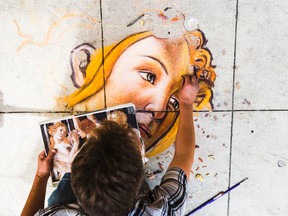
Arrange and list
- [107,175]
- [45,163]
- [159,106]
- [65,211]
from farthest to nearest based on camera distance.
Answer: [159,106], [45,163], [65,211], [107,175]

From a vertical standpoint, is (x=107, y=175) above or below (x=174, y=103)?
below

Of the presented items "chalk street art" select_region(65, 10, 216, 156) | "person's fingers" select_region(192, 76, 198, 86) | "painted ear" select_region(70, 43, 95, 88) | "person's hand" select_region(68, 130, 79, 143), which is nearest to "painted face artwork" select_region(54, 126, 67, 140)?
"person's hand" select_region(68, 130, 79, 143)

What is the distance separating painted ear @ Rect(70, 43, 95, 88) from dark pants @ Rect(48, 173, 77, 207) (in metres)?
0.50

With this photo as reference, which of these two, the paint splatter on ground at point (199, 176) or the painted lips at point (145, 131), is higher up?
the painted lips at point (145, 131)

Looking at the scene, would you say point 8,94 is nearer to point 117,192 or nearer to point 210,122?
point 117,192

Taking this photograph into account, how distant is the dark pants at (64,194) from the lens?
1335 mm

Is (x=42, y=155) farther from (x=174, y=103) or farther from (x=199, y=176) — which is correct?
(x=199, y=176)

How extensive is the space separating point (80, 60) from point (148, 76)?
361mm

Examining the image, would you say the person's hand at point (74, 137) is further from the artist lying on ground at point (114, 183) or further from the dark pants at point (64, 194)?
the artist lying on ground at point (114, 183)

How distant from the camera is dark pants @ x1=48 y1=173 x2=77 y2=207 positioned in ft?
4.38

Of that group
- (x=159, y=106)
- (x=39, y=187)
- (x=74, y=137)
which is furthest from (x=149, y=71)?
(x=39, y=187)

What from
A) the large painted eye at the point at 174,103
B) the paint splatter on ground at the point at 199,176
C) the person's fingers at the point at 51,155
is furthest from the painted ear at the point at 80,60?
the paint splatter on ground at the point at 199,176

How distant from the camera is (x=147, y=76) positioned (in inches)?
61.5

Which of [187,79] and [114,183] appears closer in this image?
[114,183]
